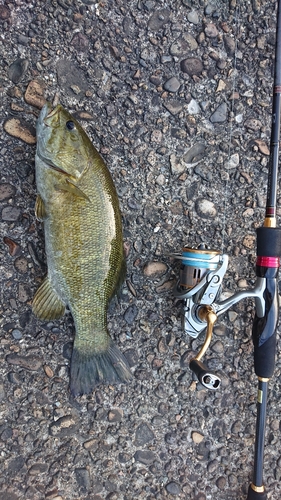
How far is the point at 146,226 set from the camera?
204cm

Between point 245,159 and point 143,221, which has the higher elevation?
point 245,159

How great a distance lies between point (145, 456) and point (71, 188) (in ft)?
4.61

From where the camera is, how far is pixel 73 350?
1909 mm


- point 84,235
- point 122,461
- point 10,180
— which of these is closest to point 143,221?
point 84,235

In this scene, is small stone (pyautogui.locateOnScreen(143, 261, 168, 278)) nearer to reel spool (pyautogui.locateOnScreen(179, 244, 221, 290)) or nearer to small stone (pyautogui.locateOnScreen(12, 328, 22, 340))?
reel spool (pyautogui.locateOnScreen(179, 244, 221, 290))

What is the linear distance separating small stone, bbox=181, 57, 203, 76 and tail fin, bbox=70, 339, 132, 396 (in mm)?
1402

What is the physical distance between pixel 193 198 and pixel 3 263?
994 millimetres

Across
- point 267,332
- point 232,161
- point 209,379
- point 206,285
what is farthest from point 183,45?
point 209,379

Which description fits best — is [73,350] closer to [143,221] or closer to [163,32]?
[143,221]

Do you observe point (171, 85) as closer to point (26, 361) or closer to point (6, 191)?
point (6, 191)

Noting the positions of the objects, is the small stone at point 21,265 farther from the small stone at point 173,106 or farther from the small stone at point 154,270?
the small stone at point 173,106

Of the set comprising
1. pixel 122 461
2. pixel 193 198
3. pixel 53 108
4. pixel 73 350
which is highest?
pixel 53 108

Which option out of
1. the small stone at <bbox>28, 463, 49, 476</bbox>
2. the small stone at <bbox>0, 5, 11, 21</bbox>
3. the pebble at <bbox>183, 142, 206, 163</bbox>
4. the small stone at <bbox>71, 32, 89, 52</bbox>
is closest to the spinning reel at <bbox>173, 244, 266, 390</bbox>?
the pebble at <bbox>183, 142, 206, 163</bbox>

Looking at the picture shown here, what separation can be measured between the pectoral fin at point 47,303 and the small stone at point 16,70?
943mm
